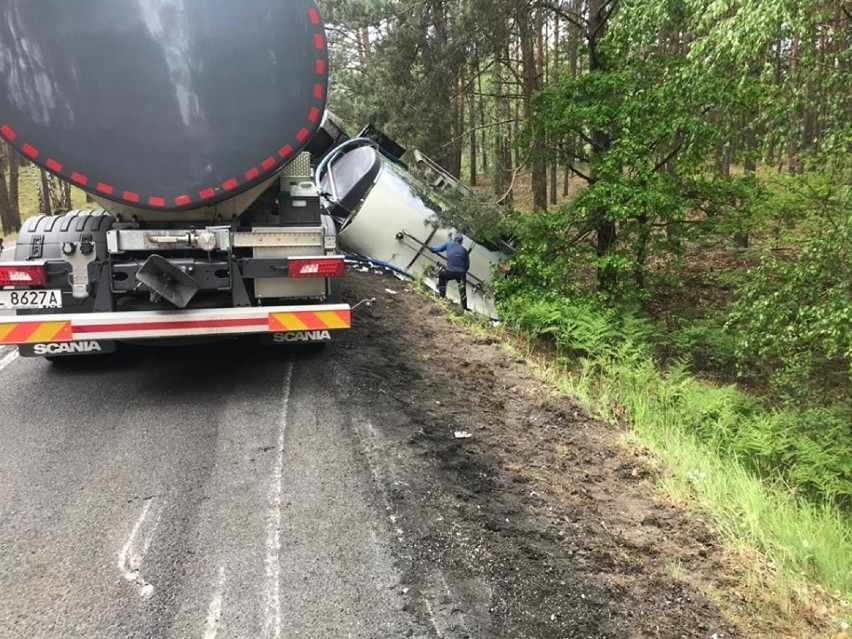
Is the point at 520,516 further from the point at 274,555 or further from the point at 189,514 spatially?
the point at 189,514

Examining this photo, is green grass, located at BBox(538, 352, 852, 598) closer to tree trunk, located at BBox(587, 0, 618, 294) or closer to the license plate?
the license plate

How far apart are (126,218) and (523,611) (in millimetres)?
4071

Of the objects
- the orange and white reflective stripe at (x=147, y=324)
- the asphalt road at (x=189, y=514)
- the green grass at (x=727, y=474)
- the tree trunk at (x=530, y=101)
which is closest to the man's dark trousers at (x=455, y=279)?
the green grass at (x=727, y=474)

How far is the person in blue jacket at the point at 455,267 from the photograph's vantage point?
962 centimetres

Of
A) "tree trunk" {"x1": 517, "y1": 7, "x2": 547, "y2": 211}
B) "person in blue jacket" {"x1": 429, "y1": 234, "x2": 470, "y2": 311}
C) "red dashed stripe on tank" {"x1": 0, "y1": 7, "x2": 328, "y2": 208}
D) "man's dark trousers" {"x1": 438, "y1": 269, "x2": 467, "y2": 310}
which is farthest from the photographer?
"tree trunk" {"x1": 517, "y1": 7, "x2": 547, "y2": 211}

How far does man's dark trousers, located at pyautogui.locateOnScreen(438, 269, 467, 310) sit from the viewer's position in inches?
385

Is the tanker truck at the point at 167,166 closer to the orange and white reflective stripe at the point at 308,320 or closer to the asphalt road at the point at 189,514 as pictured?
the orange and white reflective stripe at the point at 308,320

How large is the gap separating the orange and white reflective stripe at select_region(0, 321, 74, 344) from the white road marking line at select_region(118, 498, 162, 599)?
79.7 inches

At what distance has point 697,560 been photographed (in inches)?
112

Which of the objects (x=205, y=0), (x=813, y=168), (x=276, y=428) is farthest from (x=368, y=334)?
(x=813, y=168)

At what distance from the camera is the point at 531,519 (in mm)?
3197

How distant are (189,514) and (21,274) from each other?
274 centimetres

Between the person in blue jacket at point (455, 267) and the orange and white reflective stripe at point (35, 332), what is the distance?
603 cm

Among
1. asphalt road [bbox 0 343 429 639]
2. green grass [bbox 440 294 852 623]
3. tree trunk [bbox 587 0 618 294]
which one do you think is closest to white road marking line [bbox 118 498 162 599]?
asphalt road [bbox 0 343 429 639]
